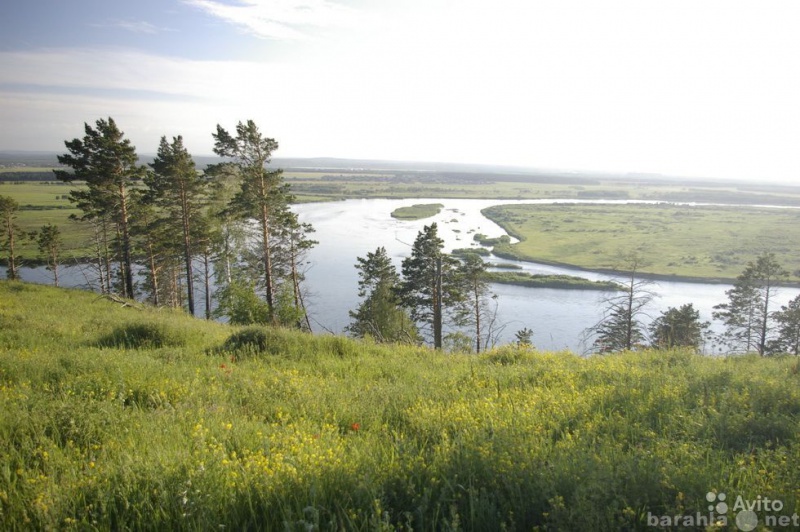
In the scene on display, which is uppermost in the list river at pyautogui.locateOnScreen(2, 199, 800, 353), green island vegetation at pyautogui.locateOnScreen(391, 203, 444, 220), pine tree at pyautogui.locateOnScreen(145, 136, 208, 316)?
pine tree at pyautogui.locateOnScreen(145, 136, 208, 316)

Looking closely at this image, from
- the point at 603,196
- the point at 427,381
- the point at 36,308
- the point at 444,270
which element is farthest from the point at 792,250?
the point at 603,196

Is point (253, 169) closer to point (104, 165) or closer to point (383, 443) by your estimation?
point (104, 165)

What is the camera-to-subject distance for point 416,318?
2902 cm

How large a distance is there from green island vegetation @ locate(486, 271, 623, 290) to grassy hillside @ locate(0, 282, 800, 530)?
4497cm

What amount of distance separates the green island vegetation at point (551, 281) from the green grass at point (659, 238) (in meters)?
10.7

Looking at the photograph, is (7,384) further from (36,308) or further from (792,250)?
(792,250)

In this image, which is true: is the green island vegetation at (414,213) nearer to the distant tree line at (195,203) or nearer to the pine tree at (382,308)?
the pine tree at (382,308)

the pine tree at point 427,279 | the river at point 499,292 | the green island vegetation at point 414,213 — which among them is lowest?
the river at point 499,292

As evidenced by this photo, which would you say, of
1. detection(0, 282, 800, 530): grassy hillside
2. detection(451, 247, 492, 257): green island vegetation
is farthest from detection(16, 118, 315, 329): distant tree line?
detection(451, 247, 492, 257): green island vegetation

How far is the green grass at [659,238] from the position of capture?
204ft

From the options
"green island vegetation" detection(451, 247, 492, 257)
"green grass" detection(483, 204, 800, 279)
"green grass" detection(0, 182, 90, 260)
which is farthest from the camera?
"green grass" detection(483, 204, 800, 279)

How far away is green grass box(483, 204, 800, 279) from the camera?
204 ft

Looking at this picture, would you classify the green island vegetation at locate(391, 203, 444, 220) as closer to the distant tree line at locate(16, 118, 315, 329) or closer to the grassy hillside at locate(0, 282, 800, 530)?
the distant tree line at locate(16, 118, 315, 329)

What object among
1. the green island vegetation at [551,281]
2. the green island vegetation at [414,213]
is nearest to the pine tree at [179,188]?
the green island vegetation at [551,281]
